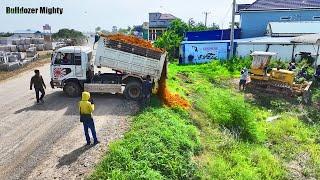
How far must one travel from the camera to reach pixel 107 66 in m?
16.5

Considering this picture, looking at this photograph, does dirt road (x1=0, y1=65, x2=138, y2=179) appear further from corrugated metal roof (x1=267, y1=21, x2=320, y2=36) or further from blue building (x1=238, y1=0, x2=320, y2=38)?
blue building (x1=238, y1=0, x2=320, y2=38)

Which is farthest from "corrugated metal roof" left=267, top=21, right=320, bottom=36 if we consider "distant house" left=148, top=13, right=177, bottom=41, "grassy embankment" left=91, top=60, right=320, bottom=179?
"distant house" left=148, top=13, right=177, bottom=41

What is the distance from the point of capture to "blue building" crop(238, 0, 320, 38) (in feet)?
139

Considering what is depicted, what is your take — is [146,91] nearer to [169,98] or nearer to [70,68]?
[169,98]

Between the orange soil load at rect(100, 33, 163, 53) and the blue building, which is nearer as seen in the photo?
the orange soil load at rect(100, 33, 163, 53)

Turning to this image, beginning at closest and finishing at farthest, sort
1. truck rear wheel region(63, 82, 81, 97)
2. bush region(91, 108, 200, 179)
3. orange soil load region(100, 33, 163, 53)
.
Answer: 1. bush region(91, 108, 200, 179)
2. orange soil load region(100, 33, 163, 53)
3. truck rear wheel region(63, 82, 81, 97)

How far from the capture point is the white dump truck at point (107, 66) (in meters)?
16.4

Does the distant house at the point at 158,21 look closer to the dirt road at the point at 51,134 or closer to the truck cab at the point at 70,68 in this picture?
the truck cab at the point at 70,68

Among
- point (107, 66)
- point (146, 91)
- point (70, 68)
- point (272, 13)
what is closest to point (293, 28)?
point (272, 13)

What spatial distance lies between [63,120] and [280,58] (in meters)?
24.4

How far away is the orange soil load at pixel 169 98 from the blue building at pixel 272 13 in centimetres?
3048

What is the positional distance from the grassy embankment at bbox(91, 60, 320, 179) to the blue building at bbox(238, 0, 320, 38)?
2714 centimetres

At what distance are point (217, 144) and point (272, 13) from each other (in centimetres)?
3487

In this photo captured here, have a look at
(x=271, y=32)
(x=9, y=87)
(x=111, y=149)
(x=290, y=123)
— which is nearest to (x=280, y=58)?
(x=271, y=32)
